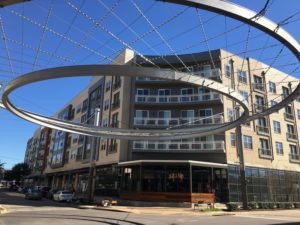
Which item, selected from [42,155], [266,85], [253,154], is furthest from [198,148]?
[42,155]

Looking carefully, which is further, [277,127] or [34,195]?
[277,127]

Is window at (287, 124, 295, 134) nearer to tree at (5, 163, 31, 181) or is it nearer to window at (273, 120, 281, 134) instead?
window at (273, 120, 281, 134)

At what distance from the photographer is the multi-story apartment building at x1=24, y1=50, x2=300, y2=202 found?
128 ft

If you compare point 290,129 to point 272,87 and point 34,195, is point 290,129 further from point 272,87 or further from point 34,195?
point 34,195

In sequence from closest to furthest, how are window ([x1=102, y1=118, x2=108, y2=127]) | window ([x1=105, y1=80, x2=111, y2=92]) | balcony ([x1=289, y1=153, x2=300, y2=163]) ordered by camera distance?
Answer: balcony ([x1=289, y1=153, x2=300, y2=163]) → window ([x1=102, y1=118, x2=108, y2=127]) → window ([x1=105, y1=80, x2=111, y2=92])

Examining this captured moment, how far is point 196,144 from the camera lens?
4056cm

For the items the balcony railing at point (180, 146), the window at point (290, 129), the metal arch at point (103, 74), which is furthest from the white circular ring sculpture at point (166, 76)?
the window at point (290, 129)

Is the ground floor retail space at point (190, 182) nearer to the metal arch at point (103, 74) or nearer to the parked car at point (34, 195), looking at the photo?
the parked car at point (34, 195)

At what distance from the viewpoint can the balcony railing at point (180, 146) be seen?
40.0 metres

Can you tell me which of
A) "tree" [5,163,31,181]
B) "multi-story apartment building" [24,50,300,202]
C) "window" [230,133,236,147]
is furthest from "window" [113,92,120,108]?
"tree" [5,163,31,181]

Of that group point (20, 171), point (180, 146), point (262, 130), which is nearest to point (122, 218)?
point (180, 146)

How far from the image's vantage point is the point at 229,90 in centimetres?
1930

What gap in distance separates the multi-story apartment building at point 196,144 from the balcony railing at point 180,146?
12 cm

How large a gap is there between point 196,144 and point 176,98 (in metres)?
7.63
